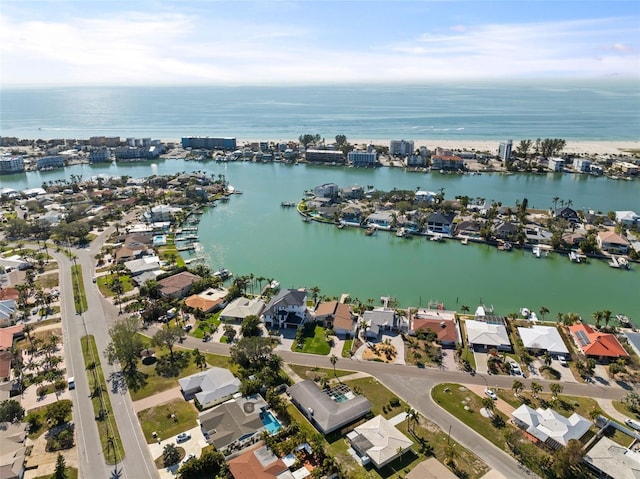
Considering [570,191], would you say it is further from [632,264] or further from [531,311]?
[531,311]

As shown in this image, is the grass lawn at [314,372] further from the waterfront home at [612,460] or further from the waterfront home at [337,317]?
the waterfront home at [612,460]

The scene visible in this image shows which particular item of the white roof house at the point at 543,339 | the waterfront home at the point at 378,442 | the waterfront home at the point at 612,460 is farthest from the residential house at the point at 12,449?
the white roof house at the point at 543,339

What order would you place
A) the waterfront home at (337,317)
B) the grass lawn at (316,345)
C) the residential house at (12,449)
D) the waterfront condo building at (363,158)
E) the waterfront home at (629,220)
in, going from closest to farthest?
1. the residential house at (12,449)
2. the grass lawn at (316,345)
3. the waterfront home at (337,317)
4. the waterfront home at (629,220)
5. the waterfront condo building at (363,158)

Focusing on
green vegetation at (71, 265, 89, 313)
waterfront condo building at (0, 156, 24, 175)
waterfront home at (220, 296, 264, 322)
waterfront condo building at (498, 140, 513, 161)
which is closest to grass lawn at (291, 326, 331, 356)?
waterfront home at (220, 296, 264, 322)

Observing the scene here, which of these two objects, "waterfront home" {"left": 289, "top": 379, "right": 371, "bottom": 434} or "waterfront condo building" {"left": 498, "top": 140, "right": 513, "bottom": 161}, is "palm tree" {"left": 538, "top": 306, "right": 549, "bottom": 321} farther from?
"waterfront condo building" {"left": 498, "top": 140, "right": 513, "bottom": 161}

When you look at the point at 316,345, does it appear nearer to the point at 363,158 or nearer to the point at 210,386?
the point at 210,386

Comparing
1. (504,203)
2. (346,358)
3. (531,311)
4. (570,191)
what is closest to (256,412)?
(346,358)
